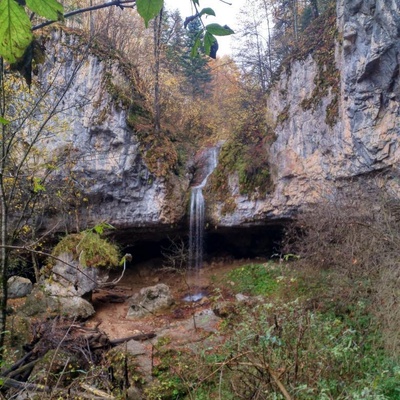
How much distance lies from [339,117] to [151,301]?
7.42m

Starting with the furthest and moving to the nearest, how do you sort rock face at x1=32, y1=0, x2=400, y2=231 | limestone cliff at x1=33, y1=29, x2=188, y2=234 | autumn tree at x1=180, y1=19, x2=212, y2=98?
1. autumn tree at x1=180, y1=19, x2=212, y2=98
2. limestone cliff at x1=33, y1=29, x2=188, y2=234
3. rock face at x1=32, y1=0, x2=400, y2=231

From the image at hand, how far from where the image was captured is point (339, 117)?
373 inches

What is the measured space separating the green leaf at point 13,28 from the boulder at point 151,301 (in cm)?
989

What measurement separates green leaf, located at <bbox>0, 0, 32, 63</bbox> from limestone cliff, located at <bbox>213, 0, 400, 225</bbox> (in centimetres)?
858

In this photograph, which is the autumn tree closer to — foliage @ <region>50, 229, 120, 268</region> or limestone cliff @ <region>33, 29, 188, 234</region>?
limestone cliff @ <region>33, 29, 188, 234</region>

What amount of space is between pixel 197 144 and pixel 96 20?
6548mm

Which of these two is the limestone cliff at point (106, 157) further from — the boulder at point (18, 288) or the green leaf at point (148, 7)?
the green leaf at point (148, 7)

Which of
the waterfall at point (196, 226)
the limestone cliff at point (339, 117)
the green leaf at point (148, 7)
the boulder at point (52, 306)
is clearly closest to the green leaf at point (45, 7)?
the green leaf at point (148, 7)

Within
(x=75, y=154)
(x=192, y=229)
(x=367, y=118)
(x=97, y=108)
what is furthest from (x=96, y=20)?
(x=367, y=118)

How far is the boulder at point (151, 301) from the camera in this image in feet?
32.4

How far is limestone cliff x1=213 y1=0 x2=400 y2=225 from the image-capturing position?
8.16 meters

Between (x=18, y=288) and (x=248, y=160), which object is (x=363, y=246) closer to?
(x=248, y=160)

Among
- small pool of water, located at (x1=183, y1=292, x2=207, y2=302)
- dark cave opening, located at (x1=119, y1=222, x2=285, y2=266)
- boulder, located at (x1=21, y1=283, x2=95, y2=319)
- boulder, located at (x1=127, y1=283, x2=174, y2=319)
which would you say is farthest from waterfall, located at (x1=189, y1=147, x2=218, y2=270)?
boulder, located at (x1=21, y1=283, x2=95, y2=319)

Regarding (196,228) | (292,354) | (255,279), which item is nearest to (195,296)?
(255,279)
